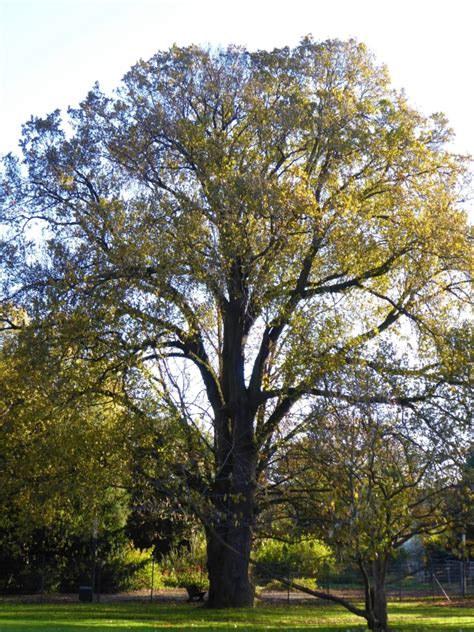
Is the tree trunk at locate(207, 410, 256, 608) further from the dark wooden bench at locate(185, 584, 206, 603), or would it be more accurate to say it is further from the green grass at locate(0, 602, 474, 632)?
the dark wooden bench at locate(185, 584, 206, 603)

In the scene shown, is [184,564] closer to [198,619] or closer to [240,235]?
[198,619]

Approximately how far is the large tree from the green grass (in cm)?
185

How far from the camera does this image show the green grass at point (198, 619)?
1700 cm

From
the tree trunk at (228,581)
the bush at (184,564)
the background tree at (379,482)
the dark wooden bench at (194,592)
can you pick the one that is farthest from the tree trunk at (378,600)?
the bush at (184,564)

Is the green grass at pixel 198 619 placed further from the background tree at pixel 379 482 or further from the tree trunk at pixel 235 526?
the background tree at pixel 379 482

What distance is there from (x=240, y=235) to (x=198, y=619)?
940 cm

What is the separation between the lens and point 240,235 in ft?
63.2

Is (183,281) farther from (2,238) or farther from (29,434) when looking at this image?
(29,434)

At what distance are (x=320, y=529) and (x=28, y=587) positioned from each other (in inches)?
807

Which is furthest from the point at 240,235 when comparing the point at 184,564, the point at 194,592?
the point at 184,564

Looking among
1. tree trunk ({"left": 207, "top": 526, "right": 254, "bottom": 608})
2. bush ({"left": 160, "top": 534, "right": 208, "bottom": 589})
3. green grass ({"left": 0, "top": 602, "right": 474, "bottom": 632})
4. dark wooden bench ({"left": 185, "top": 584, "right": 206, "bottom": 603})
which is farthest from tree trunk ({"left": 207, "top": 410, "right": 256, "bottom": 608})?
bush ({"left": 160, "top": 534, "right": 208, "bottom": 589})

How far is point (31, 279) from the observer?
66.9 feet

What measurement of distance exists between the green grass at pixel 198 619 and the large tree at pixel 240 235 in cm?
185

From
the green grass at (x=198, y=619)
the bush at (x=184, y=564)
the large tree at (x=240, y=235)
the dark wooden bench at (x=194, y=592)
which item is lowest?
the green grass at (x=198, y=619)
